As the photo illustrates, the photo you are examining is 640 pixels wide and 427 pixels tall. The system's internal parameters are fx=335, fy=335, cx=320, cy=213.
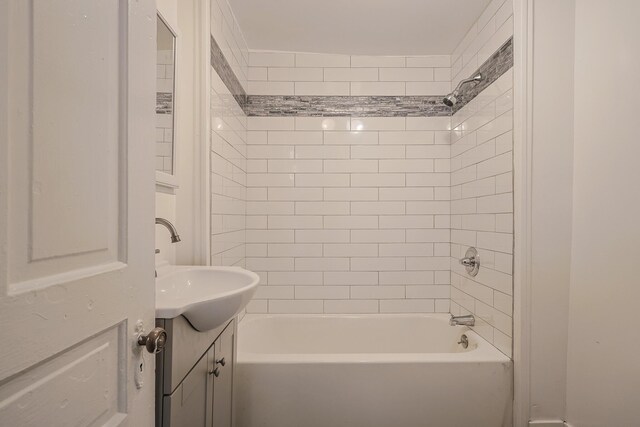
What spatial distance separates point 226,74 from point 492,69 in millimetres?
1499

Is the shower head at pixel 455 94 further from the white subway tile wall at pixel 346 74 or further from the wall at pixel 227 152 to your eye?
the wall at pixel 227 152

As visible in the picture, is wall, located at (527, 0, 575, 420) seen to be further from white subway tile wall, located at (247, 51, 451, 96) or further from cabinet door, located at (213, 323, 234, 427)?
cabinet door, located at (213, 323, 234, 427)

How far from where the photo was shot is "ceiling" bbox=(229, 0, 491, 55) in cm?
195

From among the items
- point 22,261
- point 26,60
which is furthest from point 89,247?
point 26,60

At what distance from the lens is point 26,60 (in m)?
0.43

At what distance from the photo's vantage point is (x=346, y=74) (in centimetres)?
247

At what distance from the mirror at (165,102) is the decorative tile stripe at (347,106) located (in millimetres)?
986

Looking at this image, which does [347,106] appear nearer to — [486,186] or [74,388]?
[486,186]

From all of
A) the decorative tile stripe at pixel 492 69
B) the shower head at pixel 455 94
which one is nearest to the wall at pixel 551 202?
the decorative tile stripe at pixel 492 69

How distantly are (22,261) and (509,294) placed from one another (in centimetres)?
185

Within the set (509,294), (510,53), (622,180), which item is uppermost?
(510,53)

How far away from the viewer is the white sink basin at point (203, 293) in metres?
0.89

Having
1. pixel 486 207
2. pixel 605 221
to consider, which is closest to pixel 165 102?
pixel 486 207

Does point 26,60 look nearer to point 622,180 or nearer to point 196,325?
point 196,325
